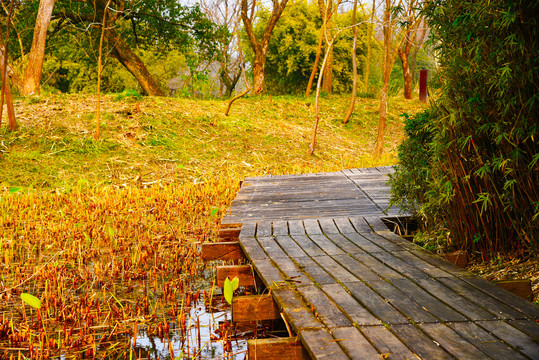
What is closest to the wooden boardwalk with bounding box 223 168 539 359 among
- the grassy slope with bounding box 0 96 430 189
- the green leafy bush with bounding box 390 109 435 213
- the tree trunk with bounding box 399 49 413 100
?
the green leafy bush with bounding box 390 109 435 213

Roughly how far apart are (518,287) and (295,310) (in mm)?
1429

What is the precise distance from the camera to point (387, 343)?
2.38 m

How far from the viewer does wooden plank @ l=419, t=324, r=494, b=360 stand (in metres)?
2.24

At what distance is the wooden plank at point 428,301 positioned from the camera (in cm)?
269

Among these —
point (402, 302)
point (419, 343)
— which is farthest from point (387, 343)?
point (402, 302)

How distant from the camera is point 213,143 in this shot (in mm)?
13227

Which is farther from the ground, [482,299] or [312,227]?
[482,299]

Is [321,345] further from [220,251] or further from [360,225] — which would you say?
[360,225]

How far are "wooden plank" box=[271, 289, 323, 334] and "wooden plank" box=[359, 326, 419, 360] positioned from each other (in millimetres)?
250

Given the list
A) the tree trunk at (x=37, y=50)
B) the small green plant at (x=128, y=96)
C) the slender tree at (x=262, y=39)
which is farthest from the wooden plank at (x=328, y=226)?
the slender tree at (x=262, y=39)

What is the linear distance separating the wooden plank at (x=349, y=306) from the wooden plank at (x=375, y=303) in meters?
0.04

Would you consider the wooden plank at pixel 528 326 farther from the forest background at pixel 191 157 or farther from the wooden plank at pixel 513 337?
the forest background at pixel 191 157

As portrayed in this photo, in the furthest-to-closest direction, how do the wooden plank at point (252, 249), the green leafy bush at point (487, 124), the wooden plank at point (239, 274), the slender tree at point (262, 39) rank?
the slender tree at point (262, 39)
the wooden plank at point (252, 249)
the wooden plank at point (239, 274)
the green leafy bush at point (487, 124)

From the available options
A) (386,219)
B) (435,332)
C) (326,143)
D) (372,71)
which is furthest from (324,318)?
(372,71)
